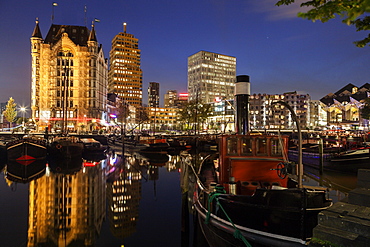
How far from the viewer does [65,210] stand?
15.3m

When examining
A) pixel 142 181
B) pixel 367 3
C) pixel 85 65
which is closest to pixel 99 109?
pixel 85 65

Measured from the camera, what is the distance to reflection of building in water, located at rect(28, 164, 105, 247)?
11.6 meters

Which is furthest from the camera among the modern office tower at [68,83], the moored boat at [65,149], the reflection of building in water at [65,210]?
the modern office tower at [68,83]

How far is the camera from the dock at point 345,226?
16.2 feet

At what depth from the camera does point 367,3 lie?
3.69 metres

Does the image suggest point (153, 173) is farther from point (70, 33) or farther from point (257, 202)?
point (70, 33)

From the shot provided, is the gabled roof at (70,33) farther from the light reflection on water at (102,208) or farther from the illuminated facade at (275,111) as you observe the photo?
the illuminated facade at (275,111)

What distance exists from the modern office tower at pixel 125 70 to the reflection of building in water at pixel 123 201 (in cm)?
15454

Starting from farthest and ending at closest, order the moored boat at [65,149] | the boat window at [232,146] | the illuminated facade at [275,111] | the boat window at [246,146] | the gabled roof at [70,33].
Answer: the illuminated facade at [275,111], the gabled roof at [70,33], the moored boat at [65,149], the boat window at [232,146], the boat window at [246,146]

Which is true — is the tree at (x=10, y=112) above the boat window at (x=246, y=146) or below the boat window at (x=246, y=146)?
above

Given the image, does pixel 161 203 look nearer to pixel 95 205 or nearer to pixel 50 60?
pixel 95 205

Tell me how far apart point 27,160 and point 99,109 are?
60658 millimetres

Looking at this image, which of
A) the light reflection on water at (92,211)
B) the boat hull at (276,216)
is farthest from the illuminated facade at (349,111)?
the boat hull at (276,216)

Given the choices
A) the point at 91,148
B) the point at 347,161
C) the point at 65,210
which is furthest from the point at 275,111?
the point at 65,210
